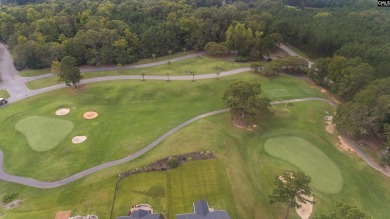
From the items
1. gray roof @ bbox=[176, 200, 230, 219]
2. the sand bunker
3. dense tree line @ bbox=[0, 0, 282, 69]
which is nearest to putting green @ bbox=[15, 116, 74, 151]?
the sand bunker

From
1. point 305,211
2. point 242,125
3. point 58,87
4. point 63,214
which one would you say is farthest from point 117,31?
point 305,211

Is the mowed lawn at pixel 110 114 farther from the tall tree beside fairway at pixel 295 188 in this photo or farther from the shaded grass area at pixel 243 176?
the tall tree beside fairway at pixel 295 188

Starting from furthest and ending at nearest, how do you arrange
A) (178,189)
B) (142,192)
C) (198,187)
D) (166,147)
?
(166,147) < (198,187) < (178,189) < (142,192)

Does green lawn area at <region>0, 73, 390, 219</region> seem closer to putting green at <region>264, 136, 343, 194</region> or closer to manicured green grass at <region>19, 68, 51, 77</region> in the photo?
putting green at <region>264, 136, 343, 194</region>

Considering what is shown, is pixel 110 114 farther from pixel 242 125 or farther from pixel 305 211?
pixel 305 211

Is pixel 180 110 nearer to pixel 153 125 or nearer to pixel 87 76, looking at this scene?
pixel 153 125

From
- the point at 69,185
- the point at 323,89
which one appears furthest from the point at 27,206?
the point at 323,89

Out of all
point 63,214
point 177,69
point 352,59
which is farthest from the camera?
point 177,69
